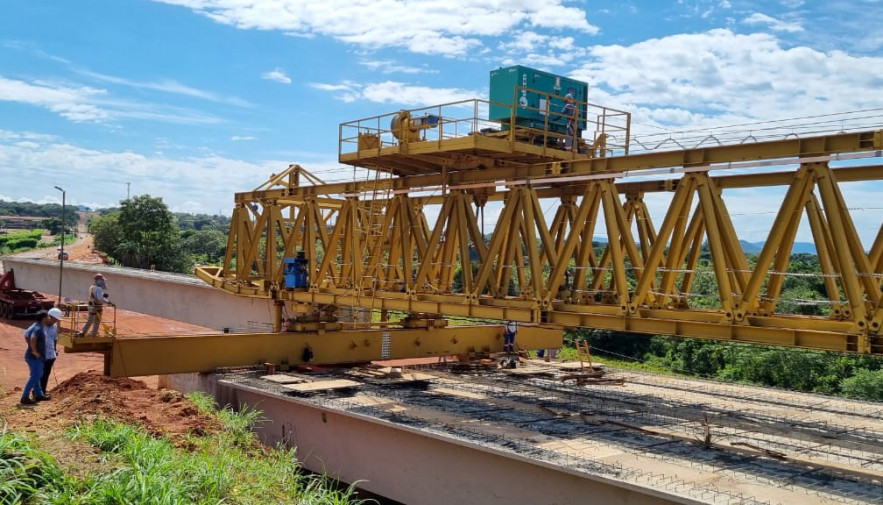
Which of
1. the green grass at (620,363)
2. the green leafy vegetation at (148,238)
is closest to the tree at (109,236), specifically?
the green leafy vegetation at (148,238)

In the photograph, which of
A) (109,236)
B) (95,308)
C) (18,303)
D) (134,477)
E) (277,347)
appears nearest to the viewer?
(134,477)

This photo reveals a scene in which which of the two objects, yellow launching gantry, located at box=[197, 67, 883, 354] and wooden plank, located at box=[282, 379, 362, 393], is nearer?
yellow launching gantry, located at box=[197, 67, 883, 354]

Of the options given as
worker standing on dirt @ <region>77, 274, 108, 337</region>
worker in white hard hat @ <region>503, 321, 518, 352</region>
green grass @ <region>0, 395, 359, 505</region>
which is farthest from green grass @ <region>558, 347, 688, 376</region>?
green grass @ <region>0, 395, 359, 505</region>

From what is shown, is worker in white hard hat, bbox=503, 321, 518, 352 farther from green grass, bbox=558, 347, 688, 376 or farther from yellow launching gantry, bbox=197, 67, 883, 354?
green grass, bbox=558, 347, 688, 376

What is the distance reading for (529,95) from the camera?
1616 centimetres

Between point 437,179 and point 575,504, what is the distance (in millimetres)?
8775

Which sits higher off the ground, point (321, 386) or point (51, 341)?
point (51, 341)

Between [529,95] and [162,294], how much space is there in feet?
86.8

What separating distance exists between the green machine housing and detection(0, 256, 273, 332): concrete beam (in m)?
14.2

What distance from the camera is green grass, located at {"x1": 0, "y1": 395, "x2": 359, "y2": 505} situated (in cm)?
750

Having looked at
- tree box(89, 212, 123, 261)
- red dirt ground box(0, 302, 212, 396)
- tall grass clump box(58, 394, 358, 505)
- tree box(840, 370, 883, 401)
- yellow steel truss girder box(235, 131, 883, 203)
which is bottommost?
red dirt ground box(0, 302, 212, 396)

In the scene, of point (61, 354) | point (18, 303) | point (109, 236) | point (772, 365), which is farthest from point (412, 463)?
point (109, 236)

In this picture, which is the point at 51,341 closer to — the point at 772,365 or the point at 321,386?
the point at 321,386

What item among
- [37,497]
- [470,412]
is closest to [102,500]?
[37,497]
